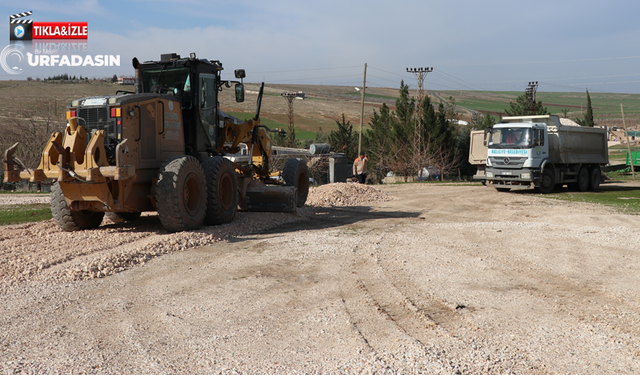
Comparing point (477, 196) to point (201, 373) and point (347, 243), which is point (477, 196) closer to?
point (347, 243)

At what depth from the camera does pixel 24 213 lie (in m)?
13.3

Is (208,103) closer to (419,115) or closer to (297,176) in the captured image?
(297,176)

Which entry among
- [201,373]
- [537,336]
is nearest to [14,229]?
[201,373]

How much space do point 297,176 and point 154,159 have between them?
16.8 ft

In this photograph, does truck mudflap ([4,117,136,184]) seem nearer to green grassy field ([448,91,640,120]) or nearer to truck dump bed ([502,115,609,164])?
truck dump bed ([502,115,609,164])

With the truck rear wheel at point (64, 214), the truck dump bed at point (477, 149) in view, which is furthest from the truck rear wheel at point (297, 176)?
the truck dump bed at point (477, 149)

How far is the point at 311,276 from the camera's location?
6984 mm

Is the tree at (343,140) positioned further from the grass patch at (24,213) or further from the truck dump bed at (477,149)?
the grass patch at (24,213)

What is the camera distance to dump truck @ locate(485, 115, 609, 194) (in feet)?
67.3

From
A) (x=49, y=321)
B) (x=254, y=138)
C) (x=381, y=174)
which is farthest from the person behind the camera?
(x=381, y=174)

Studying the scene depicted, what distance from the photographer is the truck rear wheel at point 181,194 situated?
922 centimetres

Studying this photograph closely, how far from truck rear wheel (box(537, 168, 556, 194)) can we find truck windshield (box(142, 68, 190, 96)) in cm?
1577

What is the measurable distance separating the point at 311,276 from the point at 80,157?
489 cm

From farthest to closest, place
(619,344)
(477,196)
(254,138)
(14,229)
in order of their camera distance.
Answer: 1. (477,196)
2. (254,138)
3. (14,229)
4. (619,344)
